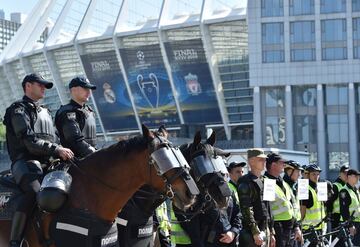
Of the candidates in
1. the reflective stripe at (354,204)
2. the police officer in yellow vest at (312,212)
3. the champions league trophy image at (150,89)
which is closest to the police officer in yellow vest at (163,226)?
the police officer in yellow vest at (312,212)

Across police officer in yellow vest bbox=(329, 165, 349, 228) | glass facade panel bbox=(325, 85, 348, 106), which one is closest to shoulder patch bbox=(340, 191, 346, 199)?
police officer in yellow vest bbox=(329, 165, 349, 228)

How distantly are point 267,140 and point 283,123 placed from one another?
241 cm

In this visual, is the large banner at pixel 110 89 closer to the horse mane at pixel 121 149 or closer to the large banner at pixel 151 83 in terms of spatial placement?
the large banner at pixel 151 83

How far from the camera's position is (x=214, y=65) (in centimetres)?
8919

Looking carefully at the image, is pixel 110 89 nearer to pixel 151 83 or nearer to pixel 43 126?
pixel 151 83

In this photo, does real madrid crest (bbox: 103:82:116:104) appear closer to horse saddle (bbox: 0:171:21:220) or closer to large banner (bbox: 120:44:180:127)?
large banner (bbox: 120:44:180:127)

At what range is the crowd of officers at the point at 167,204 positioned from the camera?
23.9 feet

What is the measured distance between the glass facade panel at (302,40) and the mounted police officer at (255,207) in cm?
6757

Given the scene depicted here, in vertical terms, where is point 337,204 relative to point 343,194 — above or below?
below

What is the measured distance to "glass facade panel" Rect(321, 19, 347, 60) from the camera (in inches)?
3004

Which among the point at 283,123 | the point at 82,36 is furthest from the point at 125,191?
the point at 82,36

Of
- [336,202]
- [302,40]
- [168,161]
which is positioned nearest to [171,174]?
[168,161]

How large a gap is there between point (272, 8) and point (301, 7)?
289 centimetres

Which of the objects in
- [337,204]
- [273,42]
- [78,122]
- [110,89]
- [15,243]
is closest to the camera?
[15,243]
